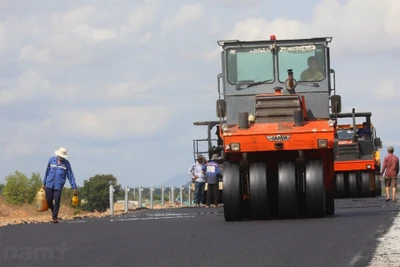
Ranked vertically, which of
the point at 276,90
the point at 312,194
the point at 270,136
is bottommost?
the point at 312,194

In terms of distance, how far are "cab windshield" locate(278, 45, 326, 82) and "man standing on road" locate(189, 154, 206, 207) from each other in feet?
40.9

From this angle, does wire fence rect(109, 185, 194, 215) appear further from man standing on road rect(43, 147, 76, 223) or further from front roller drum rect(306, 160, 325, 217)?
front roller drum rect(306, 160, 325, 217)

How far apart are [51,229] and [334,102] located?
6.16 metres

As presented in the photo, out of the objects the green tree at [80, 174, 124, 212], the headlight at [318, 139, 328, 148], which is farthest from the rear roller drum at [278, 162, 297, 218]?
the green tree at [80, 174, 124, 212]

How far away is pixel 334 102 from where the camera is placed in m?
18.7

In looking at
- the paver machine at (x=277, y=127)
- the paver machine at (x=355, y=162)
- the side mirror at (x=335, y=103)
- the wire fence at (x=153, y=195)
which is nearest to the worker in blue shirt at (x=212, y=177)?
the wire fence at (x=153, y=195)

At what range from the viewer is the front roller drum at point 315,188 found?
17484mm

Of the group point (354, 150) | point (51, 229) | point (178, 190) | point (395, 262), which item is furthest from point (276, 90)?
point (178, 190)

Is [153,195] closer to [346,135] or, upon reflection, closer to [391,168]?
[346,135]

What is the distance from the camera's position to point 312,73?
19.4 meters

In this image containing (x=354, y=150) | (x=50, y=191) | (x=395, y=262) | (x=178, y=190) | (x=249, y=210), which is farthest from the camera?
(x=178, y=190)

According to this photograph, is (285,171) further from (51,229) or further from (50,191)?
(50,191)

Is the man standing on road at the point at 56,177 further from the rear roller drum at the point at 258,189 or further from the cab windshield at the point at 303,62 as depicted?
the cab windshield at the point at 303,62

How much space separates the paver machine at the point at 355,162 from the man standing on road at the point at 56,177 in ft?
48.6
